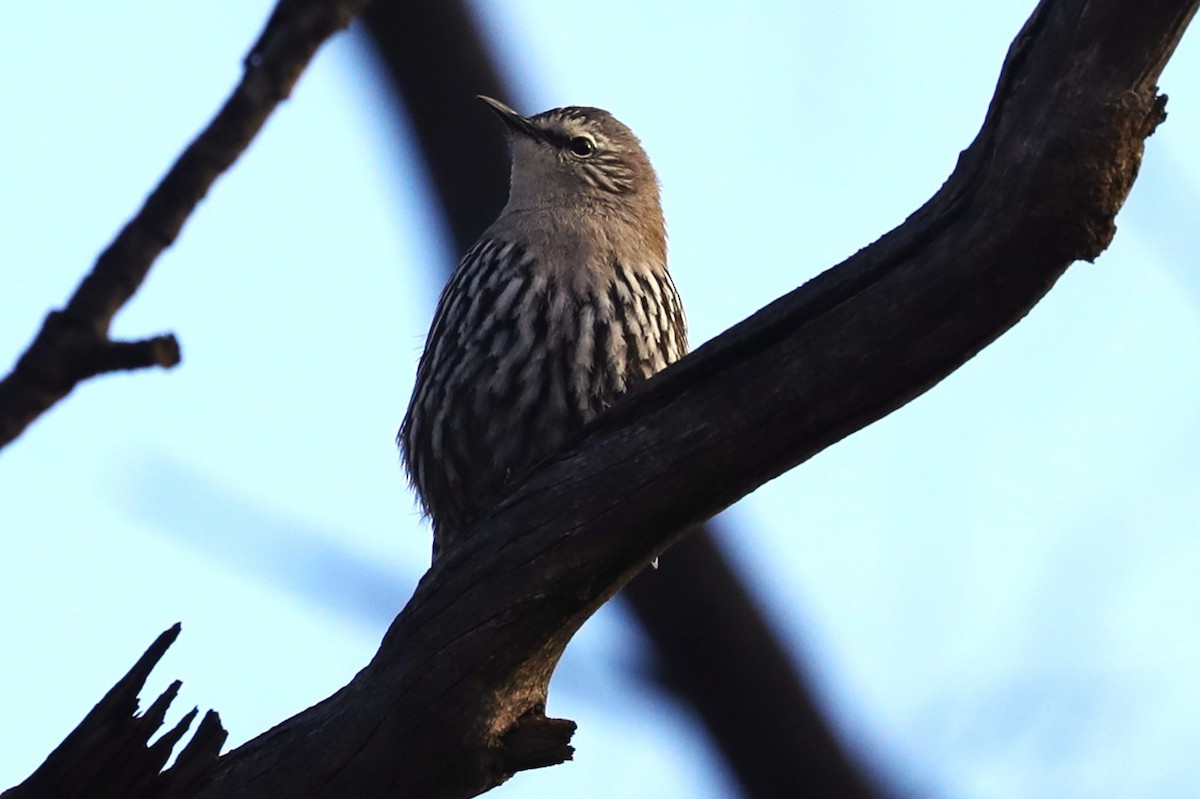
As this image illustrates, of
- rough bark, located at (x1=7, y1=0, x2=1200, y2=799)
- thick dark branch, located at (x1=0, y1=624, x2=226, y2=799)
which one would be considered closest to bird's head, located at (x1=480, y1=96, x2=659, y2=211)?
rough bark, located at (x1=7, y1=0, x2=1200, y2=799)

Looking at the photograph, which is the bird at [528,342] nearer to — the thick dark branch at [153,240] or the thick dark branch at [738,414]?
the thick dark branch at [738,414]

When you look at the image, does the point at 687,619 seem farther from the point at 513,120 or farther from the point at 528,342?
the point at 513,120

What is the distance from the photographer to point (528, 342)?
21.2 feet

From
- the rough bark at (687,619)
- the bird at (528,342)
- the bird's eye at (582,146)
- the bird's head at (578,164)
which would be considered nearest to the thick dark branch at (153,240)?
the rough bark at (687,619)

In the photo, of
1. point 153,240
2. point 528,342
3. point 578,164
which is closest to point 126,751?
point 528,342

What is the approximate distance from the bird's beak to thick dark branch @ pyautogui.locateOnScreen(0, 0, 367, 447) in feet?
8.24

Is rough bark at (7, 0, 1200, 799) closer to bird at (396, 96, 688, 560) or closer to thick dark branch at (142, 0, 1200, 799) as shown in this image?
thick dark branch at (142, 0, 1200, 799)

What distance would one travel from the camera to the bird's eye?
7992mm

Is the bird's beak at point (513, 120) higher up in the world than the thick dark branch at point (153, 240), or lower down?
higher up

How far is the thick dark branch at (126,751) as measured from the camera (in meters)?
4.14

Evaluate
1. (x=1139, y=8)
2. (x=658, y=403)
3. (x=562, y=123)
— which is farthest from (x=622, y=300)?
(x=1139, y=8)

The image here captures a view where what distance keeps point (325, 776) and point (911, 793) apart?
1657 mm

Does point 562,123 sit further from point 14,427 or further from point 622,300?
point 14,427

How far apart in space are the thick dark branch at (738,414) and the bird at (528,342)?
1557 millimetres
